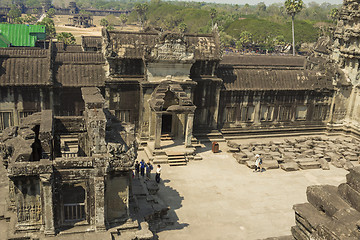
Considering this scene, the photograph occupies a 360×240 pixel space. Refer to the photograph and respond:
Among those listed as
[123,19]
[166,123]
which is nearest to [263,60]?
[166,123]

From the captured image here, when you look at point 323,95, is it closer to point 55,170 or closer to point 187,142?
point 187,142

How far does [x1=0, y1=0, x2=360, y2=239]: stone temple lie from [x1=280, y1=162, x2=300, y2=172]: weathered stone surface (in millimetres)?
6584

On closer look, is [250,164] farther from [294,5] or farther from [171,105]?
[294,5]

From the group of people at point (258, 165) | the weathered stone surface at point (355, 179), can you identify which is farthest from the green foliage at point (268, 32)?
the weathered stone surface at point (355, 179)

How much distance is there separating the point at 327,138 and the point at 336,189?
2590cm

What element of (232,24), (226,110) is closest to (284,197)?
(226,110)

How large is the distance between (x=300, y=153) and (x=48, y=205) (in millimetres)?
21737

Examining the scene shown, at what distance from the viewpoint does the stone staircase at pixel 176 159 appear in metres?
27.0

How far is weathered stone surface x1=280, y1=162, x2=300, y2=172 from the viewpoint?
27272 mm

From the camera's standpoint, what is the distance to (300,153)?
30.4 meters

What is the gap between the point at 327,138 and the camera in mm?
34875

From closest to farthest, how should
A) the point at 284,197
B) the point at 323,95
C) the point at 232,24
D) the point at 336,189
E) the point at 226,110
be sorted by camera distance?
the point at 336,189, the point at 284,197, the point at 226,110, the point at 323,95, the point at 232,24

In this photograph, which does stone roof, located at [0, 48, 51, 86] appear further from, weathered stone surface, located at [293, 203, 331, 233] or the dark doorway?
weathered stone surface, located at [293, 203, 331, 233]

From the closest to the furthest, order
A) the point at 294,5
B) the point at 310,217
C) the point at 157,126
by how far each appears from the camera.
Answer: the point at 310,217 → the point at 157,126 → the point at 294,5
